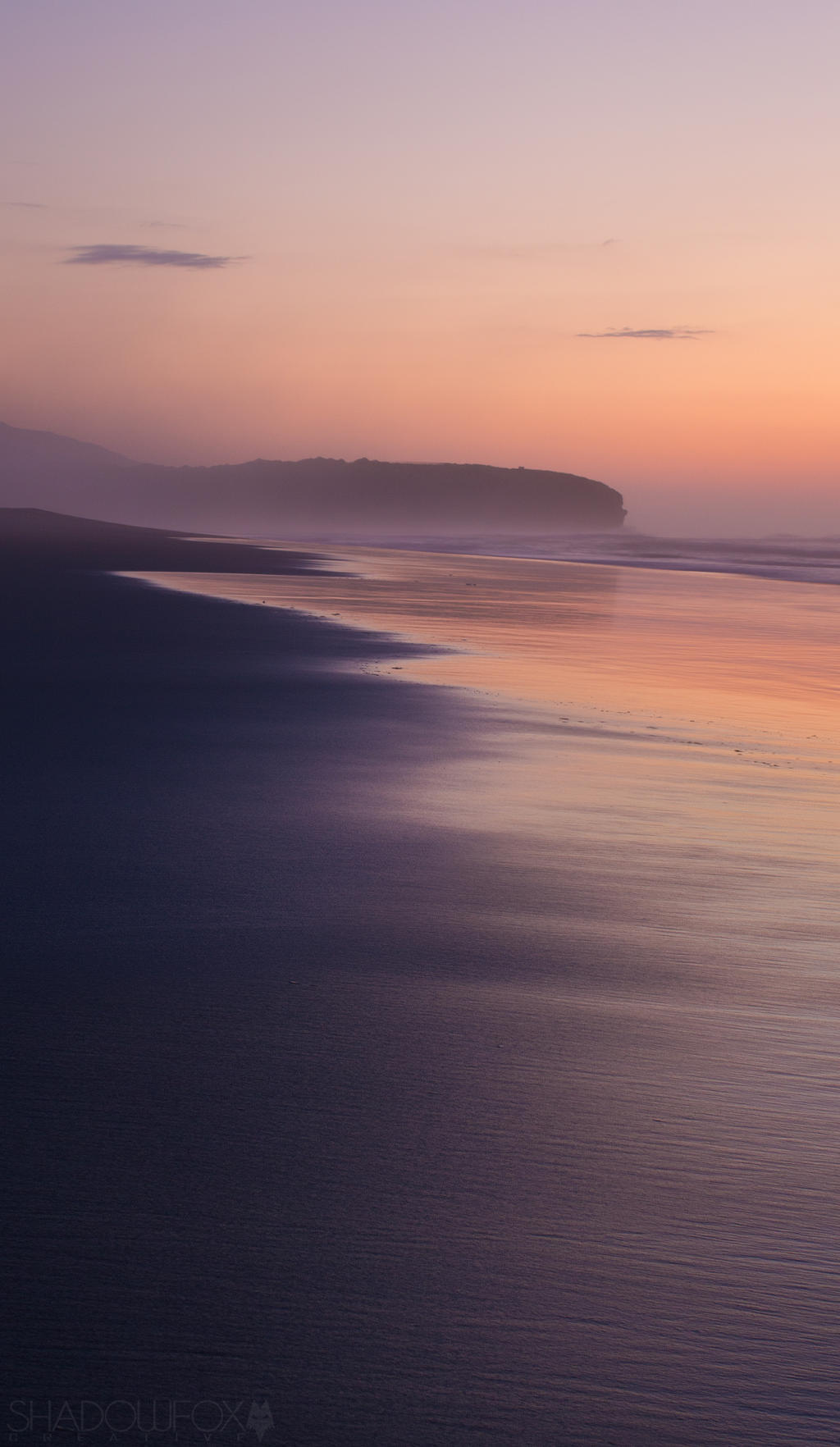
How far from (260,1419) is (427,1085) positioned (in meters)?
1.27

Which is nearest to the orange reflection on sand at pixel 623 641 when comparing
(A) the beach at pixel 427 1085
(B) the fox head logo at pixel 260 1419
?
(A) the beach at pixel 427 1085

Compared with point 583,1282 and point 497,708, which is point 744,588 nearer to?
point 497,708

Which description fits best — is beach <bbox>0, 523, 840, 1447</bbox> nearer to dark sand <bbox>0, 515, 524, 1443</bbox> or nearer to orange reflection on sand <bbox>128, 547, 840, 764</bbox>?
dark sand <bbox>0, 515, 524, 1443</bbox>

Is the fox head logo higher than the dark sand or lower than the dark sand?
lower

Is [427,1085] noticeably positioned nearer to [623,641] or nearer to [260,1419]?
[260,1419]

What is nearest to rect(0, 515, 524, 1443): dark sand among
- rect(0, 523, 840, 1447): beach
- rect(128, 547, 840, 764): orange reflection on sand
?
rect(0, 523, 840, 1447): beach

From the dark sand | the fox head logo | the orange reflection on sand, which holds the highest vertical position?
the orange reflection on sand

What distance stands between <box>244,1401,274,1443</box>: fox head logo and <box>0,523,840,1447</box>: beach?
3cm

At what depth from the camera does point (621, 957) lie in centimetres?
436

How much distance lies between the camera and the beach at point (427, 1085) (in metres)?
2.21

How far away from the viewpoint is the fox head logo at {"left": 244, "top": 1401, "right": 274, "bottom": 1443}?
6.72 ft

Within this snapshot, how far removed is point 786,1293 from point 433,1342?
2.23ft

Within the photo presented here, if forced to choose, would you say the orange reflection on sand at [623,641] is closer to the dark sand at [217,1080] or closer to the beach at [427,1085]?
the beach at [427,1085]

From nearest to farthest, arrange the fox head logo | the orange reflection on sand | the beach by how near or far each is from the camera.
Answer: the fox head logo
the beach
the orange reflection on sand
